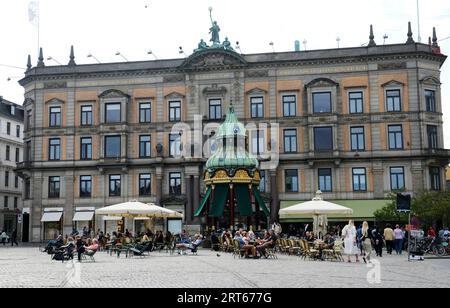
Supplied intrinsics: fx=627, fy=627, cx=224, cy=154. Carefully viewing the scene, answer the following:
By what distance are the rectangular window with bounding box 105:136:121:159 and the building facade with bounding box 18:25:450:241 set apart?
0.11 meters

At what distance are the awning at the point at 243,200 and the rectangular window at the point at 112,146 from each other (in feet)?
60.0

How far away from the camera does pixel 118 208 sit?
109ft

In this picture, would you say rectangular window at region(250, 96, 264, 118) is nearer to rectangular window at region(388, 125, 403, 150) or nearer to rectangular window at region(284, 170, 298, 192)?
rectangular window at region(284, 170, 298, 192)

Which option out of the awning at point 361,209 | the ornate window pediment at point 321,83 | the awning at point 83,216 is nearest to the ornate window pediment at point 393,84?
the ornate window pediment at point 321,83

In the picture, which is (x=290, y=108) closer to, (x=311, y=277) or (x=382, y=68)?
(x=382, y=68)

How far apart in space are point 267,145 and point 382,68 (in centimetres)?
1088

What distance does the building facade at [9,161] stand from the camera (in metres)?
70.2

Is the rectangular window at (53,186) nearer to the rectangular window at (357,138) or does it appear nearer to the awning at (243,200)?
the awning at (243,200)

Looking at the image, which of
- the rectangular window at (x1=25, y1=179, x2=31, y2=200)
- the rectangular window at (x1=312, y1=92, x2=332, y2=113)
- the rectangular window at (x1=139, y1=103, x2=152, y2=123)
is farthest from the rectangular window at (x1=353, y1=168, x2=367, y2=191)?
the rectangular window at (x1=25, y1=179, x2=31, y2=200)

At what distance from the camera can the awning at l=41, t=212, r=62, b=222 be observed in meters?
52.3

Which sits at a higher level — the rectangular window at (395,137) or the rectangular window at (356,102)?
the rectangular window at (356,102)

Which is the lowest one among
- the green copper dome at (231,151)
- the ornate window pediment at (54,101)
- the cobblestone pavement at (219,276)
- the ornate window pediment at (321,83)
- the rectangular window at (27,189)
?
the cobblestone pavement at (219,276)

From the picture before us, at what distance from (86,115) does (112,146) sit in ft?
12.1
